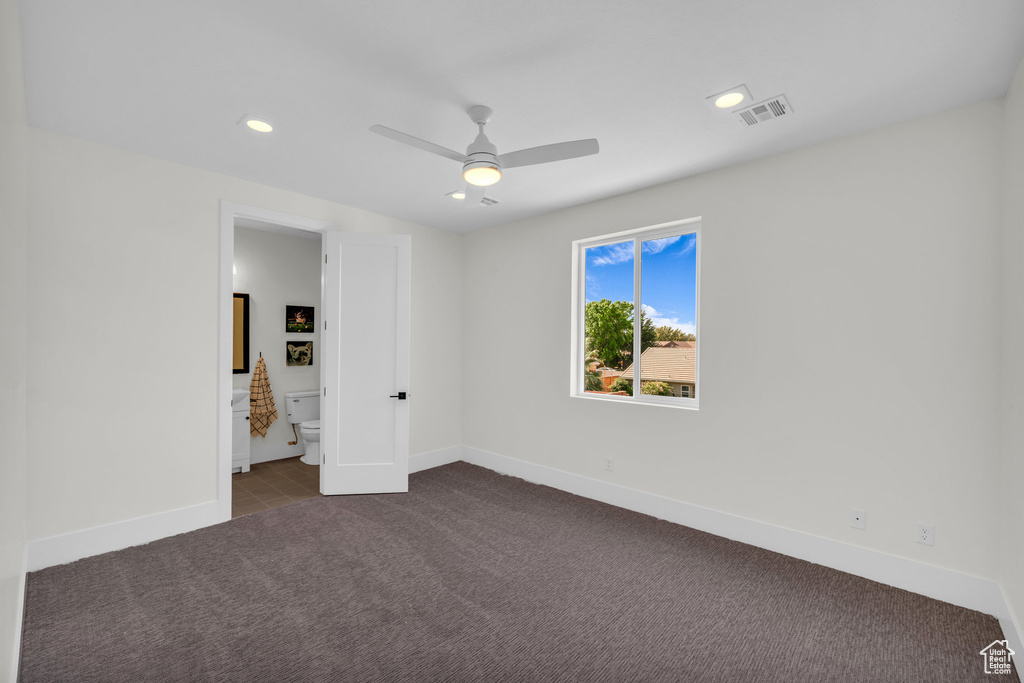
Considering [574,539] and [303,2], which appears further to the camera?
[574,539]

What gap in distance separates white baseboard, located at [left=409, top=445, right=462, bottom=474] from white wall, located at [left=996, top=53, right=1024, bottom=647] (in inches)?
164

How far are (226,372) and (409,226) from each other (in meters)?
2.17

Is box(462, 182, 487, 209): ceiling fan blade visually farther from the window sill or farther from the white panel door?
the window sill

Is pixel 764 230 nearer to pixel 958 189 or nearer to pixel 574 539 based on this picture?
pixel 958 189

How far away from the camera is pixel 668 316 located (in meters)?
3.71

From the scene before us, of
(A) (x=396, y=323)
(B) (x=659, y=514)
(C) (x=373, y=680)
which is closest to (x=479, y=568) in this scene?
(C) (x=373, y=680)

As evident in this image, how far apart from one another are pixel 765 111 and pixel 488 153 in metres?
1.47

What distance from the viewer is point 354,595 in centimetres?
247

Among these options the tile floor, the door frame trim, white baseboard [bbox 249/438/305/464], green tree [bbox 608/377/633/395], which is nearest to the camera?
the door frame trim

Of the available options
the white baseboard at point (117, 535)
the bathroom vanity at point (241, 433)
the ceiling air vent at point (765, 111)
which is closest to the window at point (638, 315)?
the ceiling air vent at point (765, 111)

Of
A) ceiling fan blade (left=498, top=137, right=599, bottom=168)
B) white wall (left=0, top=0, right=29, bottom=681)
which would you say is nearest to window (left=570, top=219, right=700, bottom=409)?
ceiling fan blade (left=498, top=137, right=599, bottom=168)

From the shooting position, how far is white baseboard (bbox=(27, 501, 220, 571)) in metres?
2.70

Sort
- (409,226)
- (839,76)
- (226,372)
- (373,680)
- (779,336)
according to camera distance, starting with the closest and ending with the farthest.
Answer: (373,680) → (839,76) → (779,336) → (226,372) → (409,226)

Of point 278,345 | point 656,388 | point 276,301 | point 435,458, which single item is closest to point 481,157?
point 656,388
